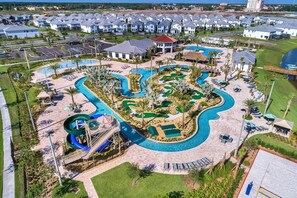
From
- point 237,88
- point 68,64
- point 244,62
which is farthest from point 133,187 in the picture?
point 68,64

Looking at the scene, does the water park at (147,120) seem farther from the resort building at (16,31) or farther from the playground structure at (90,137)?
the resort building at (16,31)

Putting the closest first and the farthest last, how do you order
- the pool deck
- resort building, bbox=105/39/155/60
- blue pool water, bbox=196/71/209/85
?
the pool deck < blue pool water, bbox=196/71/209/85 < resort building, bbox=105/39/155/60

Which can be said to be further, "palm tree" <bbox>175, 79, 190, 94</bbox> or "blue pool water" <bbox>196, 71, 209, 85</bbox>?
"blue pool water" <bbox>196, 71, 209, 85</bbox>

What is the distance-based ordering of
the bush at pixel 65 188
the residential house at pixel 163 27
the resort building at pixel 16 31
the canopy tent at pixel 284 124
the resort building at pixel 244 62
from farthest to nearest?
the residential house at pixel 163 27, the resort building at pixel 16 31, the resort building at pixel 244 62, the canopy tent at pixel 284 124, the bush at pixel 65 188

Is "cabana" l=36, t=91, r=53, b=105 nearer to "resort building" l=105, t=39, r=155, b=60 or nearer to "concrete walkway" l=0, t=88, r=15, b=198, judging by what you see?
"concrete walkway" l=0, t=88, r=15, b=198

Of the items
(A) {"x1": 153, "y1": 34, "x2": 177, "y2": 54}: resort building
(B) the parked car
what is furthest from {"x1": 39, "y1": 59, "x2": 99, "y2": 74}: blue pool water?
(B) the parked car

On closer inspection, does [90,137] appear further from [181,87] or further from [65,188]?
[181,87]

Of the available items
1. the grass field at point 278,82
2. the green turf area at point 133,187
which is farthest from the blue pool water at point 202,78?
the green turf area at point 133,187
